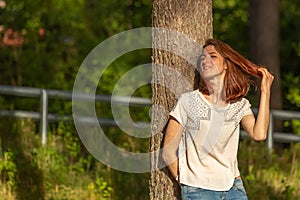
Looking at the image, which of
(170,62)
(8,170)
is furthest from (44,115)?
(170,62)

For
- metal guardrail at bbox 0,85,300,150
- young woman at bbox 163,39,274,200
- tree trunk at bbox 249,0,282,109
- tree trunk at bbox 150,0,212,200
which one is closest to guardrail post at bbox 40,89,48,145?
metal guardrail at bbox 0,85,300,150

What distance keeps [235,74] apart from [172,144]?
2.04 ft

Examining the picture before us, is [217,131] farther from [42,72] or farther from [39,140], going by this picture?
[42,72]

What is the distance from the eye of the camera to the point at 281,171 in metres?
11.9

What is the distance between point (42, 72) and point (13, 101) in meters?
1.05

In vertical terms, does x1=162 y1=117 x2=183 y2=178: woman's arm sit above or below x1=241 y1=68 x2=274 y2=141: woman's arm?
below

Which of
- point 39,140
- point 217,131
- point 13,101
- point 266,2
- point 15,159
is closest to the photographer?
point 217,131

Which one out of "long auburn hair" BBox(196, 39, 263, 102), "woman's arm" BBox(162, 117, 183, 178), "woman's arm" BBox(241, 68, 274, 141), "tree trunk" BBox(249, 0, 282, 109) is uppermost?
"tree trunk" BBox(249, 0, 282, 109)

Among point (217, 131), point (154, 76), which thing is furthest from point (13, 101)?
point (217, 131)

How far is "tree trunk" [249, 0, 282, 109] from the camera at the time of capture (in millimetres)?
14516

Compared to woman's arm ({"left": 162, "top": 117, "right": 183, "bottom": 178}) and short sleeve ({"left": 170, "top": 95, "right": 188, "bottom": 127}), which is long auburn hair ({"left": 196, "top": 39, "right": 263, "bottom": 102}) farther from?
woman's arm ({"left": 162, "top": 117, "right": 183, "bottom": 178})

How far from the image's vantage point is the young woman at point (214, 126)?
21.8 ft

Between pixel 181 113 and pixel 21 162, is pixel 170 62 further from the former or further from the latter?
pixel 21 162

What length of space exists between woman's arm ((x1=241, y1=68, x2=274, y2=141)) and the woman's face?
26cm
